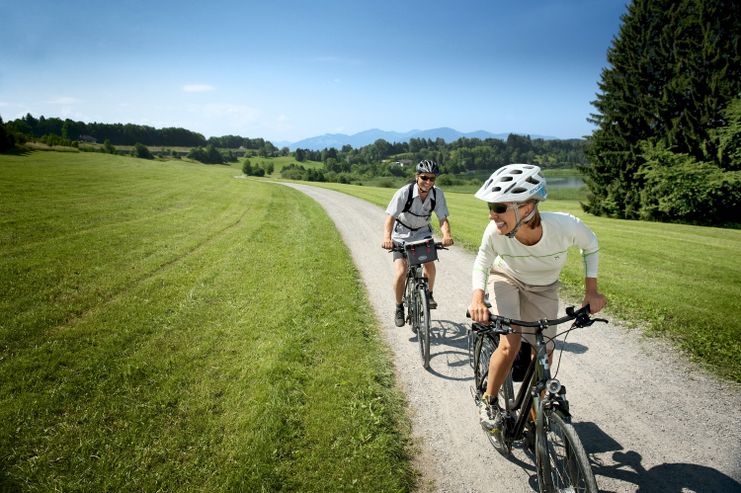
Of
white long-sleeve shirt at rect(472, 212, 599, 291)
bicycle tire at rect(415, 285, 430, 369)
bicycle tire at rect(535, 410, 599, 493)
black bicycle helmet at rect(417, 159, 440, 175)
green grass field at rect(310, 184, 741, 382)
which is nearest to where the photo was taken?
bicycle tire at rect(535, 410, 599, 493)

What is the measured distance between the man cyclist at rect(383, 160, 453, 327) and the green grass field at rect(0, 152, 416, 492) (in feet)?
4.95

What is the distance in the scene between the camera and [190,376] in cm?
504

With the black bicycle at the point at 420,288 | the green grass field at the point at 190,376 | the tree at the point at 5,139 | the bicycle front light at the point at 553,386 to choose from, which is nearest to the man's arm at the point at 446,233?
the black bicycle at the point at 420,288

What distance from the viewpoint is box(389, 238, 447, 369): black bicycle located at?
525cm

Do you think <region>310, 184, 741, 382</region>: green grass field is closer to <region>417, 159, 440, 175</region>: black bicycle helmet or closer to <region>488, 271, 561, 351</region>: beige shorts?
<region>488, 271, 561, 351</region>: beige shorts

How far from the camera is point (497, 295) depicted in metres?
3.41

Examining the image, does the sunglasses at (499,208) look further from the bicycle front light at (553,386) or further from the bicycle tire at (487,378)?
the bicycle tire at (487,378)

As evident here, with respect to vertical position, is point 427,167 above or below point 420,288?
above

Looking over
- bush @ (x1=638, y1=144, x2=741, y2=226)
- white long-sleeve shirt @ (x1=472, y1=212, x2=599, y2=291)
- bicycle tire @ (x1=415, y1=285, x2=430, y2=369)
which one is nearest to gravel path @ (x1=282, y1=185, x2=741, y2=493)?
bicycle tire @ (x1=415, y1=285, x2=430, y2=369)

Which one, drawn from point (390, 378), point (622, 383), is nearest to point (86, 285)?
point (390, 378)

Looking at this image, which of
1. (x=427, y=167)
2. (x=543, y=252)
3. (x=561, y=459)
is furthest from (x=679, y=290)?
(x=561, y=459)

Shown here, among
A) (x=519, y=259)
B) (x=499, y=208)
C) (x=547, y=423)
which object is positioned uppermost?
(x=499, y=208)

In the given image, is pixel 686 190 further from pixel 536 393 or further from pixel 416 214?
pixel 536 393

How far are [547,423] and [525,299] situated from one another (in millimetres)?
1145
